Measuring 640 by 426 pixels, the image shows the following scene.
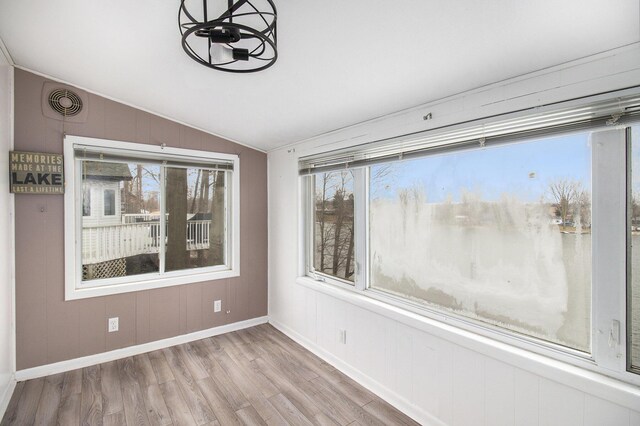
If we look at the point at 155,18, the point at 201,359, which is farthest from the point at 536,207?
the point at 201,359

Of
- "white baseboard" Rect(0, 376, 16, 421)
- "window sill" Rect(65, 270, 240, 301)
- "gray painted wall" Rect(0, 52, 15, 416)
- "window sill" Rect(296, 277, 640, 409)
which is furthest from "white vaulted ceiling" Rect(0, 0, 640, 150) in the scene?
"white baseboard" Rect(0, 376, 16, 421)

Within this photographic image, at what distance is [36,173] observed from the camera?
2545 mm

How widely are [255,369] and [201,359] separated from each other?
1.98 feet

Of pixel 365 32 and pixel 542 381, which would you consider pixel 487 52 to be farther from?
pixel 542 381

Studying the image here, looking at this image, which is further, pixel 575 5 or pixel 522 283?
pixel 522 283

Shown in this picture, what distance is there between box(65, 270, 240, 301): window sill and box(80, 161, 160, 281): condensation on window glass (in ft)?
0.45

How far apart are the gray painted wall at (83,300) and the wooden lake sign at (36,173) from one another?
9 cm

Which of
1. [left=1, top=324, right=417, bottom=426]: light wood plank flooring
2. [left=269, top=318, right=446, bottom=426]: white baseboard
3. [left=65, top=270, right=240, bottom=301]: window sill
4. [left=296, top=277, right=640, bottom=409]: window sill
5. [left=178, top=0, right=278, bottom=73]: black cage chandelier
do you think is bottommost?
[left=1, top=324, right=417, bottom=426]: light wood plank flooring

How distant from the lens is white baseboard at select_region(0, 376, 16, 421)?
215 cm

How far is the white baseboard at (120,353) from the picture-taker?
261cm

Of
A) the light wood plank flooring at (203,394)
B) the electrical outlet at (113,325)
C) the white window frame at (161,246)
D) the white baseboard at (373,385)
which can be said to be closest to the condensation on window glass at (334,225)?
the white baseboard at (373,385)

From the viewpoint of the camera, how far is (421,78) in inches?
70.5

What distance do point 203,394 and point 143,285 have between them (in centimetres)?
132

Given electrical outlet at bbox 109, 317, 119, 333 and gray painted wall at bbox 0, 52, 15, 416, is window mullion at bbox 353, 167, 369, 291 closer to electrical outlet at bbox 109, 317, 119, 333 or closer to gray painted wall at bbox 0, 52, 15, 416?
electrical outlet at bbox 109, 317, 119, 333
